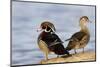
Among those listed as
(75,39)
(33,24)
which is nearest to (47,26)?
(33,24)

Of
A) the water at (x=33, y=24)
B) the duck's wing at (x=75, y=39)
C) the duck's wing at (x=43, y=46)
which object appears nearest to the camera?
the water at (x=33, y=24)

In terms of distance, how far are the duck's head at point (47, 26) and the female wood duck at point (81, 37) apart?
0.29 metres

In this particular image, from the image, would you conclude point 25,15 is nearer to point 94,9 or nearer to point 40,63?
point 40,63

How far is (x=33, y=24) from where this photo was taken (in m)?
2.42

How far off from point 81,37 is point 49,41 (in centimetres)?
44

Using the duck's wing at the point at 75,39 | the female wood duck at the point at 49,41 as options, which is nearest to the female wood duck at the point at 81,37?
the duck's wing at the point at 75,39

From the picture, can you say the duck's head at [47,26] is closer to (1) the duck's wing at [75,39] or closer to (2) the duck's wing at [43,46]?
(2) the duck's wing at [43,46]

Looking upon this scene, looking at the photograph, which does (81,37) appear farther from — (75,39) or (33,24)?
(33,24)

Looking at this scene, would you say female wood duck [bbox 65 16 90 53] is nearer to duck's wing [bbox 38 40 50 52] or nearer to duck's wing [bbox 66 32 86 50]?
duck's wing [bbox 66 32 86 50]

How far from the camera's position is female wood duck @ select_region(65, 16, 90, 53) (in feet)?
8.58

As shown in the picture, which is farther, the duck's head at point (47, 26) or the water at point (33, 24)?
the duck's head at point (47, 26)

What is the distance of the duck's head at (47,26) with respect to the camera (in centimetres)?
247

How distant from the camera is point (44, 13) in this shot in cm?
246

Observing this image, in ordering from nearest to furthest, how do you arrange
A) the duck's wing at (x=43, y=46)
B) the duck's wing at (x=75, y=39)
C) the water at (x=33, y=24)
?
the water at (x=33, y=24), the duck's wing at (x=43, y=46), the duck's wing at (x=75, y=39)
